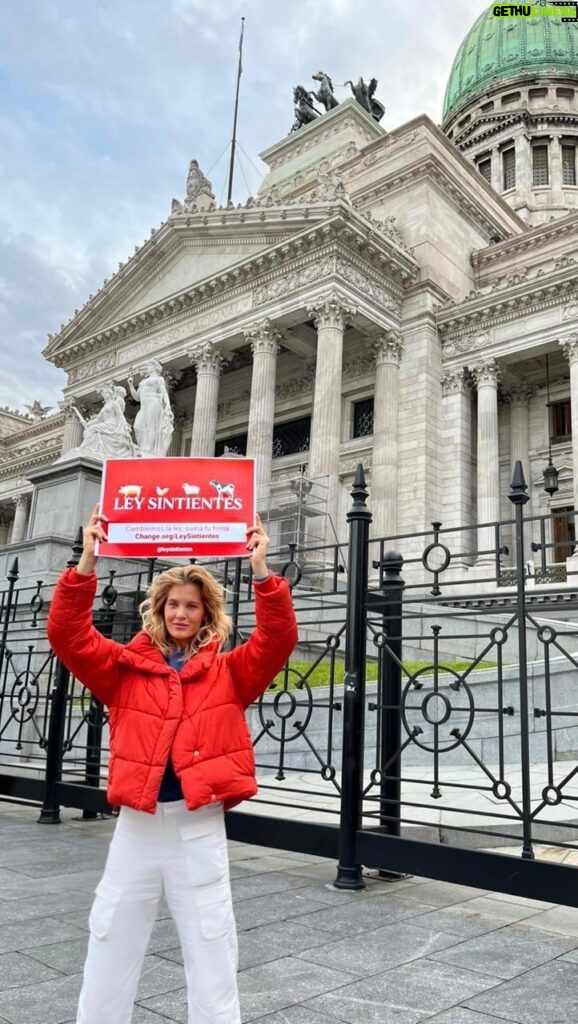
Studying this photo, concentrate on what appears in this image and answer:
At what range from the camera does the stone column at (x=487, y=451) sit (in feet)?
91.2

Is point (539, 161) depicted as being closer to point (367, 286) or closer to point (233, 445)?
point (367, 286)

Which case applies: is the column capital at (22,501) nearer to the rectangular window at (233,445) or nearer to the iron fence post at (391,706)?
the rectangular window at (233,445)

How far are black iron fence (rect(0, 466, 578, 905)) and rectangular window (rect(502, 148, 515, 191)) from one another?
50.1 metres

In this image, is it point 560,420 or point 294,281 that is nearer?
point 294,281

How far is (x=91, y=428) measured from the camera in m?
13.9

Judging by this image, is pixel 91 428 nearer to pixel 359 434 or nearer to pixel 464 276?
pixel 359 434

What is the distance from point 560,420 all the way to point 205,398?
1454 centimetres

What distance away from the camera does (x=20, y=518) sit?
51344 mm

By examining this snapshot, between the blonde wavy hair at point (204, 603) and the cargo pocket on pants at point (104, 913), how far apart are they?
869 mm

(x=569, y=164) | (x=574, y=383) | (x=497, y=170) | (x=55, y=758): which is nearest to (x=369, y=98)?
(x=497, y=170)

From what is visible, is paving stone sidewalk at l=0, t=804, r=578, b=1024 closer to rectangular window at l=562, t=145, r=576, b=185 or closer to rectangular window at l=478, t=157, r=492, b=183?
rectangular window at l=562, t=145, r=576, b=185

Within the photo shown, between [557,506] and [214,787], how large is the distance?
29.1 metres

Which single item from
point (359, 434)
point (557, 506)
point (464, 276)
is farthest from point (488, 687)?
point (464, 276)

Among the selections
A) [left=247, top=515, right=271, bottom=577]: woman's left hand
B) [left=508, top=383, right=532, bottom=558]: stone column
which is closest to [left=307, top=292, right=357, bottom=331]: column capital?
[left=508, top=383, right=532, bottom=558]: stone column
